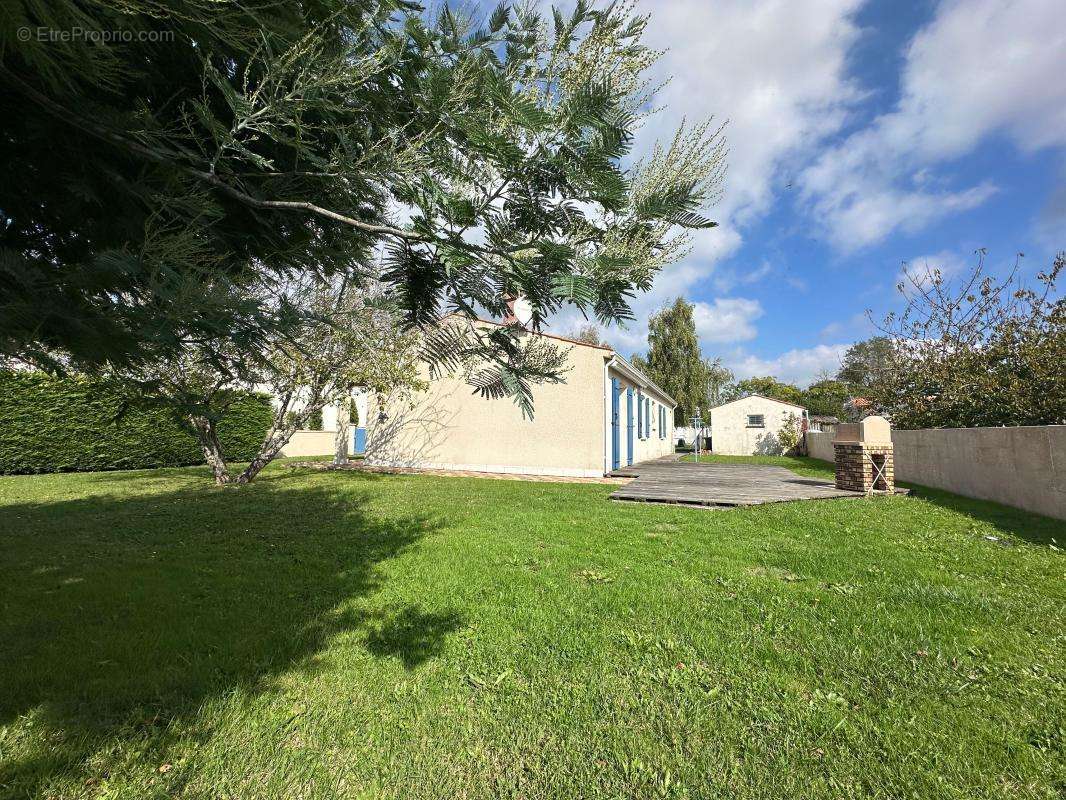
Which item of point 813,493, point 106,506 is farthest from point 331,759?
point 813,493

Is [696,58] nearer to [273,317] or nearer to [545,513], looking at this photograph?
[273,317]

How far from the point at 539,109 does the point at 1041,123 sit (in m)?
17.5

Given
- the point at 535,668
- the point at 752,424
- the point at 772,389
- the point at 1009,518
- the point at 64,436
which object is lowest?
the point at 535,668

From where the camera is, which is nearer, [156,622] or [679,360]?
[156,622]

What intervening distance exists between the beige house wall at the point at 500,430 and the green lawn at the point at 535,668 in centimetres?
752

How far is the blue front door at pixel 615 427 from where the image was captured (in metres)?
13.7

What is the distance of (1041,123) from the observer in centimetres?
1156

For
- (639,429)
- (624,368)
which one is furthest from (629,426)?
(624,368)

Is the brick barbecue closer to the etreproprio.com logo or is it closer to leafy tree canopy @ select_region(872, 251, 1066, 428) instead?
leafy tree canopy @ select_region(872, 251, 1066, 428)

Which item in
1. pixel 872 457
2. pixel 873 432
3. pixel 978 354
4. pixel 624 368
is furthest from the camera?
pixel 624 368

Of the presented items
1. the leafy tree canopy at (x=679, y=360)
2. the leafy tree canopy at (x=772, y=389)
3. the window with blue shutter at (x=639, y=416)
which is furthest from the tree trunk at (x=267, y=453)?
the leafy tree canopy at (x=772, y=389)

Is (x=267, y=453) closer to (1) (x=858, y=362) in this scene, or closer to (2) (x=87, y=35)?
(2) (x=87, y=35)

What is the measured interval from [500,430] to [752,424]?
70.9 feet

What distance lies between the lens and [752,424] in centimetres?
2980
